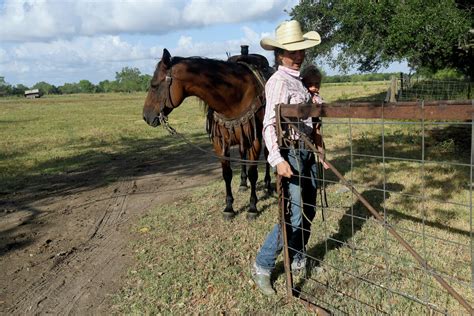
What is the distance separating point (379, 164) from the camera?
25.6ft

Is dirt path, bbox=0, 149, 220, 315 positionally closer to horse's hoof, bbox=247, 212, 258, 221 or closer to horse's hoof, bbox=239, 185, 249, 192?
horse's hoof, bbox=239, 185, 249, 192

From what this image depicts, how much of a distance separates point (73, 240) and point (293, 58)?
364 cm

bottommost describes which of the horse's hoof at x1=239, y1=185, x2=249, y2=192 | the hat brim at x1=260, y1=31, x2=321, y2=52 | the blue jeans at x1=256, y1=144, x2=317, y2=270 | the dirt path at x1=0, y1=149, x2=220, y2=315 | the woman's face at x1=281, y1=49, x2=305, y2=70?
the dirt path at x1=0, y1=149, x2=220, y2=315

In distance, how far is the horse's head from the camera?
4699 millimetres

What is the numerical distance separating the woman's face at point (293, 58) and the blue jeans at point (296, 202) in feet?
2.17

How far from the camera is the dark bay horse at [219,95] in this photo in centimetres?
474

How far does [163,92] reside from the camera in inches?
187

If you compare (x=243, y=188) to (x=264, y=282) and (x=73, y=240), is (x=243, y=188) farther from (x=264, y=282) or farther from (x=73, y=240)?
(x=264, y=282)

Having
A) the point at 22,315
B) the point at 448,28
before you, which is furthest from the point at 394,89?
the point at 22,315

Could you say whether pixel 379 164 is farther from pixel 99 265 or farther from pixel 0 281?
pixel 0 281

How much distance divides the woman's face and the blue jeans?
661 millimetres

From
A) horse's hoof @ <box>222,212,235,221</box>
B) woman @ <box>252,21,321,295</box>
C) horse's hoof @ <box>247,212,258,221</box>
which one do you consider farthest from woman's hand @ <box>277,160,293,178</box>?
horse's hoof @ <box>222,212,235,221</box>

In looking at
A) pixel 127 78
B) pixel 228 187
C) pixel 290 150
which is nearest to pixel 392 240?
pixel 290 150

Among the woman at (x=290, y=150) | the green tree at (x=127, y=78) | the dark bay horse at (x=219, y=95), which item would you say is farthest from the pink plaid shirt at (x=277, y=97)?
the green tree at (x=127, y=78)
